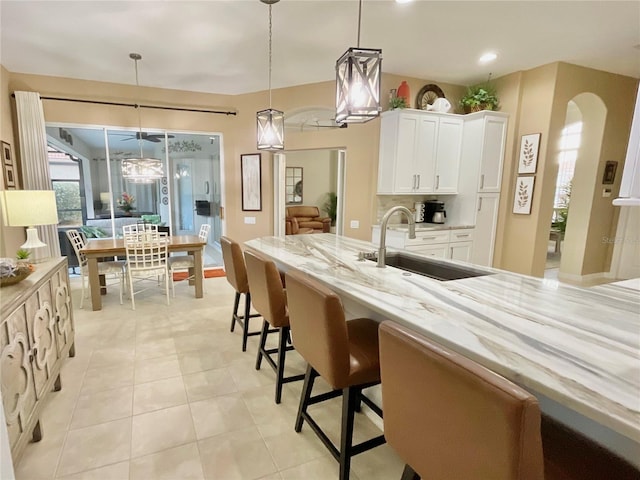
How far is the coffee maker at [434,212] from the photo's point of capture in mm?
4979

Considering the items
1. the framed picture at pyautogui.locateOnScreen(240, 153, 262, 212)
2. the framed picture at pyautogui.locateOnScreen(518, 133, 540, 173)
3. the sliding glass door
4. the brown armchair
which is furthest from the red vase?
the brown armchair

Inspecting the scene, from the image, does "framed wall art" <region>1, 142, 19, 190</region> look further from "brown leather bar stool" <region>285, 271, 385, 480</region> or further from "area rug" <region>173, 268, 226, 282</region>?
"brown leather bar stool" <region>285, 271, 385, 480</region>

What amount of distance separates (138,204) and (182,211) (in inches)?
29.0

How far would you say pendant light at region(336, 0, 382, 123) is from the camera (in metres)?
2.04

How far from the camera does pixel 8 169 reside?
13.3 ft

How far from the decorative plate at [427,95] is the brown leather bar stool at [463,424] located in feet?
14.8

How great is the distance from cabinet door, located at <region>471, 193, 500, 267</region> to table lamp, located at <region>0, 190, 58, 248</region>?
4.85 metres

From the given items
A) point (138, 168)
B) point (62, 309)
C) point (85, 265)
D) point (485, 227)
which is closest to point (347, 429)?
point (62, 309)

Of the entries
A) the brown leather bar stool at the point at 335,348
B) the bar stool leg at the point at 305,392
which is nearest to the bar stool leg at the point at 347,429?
the brown leather bar stool at the point at 335,348

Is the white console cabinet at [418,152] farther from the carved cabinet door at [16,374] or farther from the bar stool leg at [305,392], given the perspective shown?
the carved cabinet door at [16,374]

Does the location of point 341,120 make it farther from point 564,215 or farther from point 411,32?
point 564,215

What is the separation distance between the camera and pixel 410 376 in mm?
973

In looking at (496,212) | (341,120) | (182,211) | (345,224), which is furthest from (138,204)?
(496,212)

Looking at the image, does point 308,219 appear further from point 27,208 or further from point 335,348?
point 335,348
